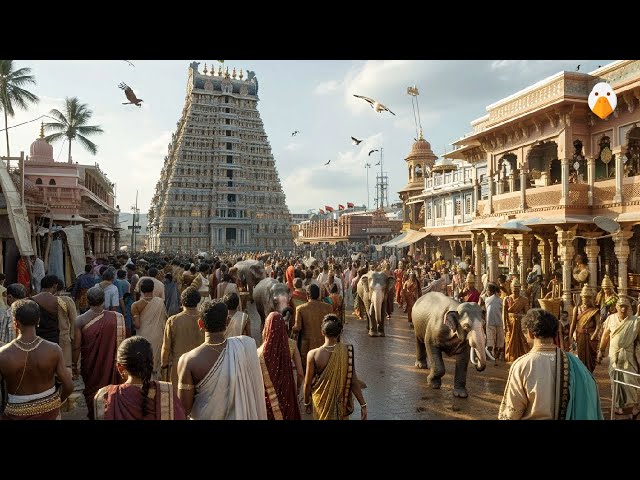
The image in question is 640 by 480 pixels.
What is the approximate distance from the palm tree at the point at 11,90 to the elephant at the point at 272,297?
2507 cm

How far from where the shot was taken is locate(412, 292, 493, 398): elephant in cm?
718

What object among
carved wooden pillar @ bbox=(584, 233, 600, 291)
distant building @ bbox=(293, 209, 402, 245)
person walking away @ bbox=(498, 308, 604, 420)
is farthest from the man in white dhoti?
distant building @ bbox=(293, 209, 402, 245)

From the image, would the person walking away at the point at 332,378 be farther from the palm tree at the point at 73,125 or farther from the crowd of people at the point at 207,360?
the palm tree at the point at 73,125

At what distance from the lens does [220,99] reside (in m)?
68.3

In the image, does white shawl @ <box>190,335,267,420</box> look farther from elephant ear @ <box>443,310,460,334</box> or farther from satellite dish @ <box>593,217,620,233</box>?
satellite dish @ <box>593,217,620,233</box>

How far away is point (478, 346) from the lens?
7.09 meters

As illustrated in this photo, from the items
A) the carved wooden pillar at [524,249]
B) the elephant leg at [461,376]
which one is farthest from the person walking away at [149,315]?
the carved wooden pillar at [524,249]

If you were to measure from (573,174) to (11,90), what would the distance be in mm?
30737

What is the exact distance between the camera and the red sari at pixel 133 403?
305 cm

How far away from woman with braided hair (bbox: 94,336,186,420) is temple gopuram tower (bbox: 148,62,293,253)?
193ft

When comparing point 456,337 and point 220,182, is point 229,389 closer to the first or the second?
point 456,337

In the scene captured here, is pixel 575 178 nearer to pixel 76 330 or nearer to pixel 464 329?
pixel 464 329
